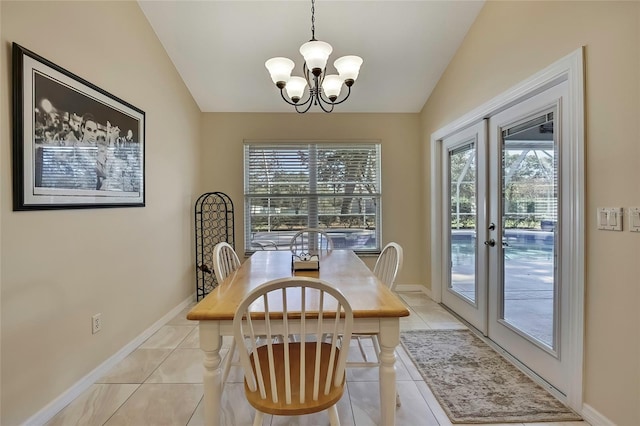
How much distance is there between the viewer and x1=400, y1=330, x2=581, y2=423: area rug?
1.72 meters

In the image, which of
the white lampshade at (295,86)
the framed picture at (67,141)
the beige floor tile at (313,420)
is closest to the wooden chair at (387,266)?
the beige floor tile at (313,420)

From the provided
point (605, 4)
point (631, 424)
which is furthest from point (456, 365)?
point (605, 4)

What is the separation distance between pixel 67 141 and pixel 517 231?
3045 mm

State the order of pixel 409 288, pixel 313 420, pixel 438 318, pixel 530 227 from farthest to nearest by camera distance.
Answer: pixel 409 288, pixel 438 318, pixel 530 227, pixel 313 420

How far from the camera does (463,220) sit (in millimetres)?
3121

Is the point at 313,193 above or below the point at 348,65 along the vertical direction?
below

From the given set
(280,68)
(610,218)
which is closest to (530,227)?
(610,218)

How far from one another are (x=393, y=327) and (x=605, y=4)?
1.85 m

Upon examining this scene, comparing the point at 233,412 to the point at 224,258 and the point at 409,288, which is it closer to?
the point at 224,258

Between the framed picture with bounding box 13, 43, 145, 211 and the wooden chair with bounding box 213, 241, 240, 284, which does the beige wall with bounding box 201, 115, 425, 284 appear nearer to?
→ the framed picture with bounding box 13, 43, 145, 211

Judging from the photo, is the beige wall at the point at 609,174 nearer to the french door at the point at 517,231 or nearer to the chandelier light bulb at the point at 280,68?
the french door at the point at 517,231

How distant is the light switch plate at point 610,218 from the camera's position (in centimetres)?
148

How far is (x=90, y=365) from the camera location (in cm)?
204

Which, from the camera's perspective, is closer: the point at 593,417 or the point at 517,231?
the point at 593,417
